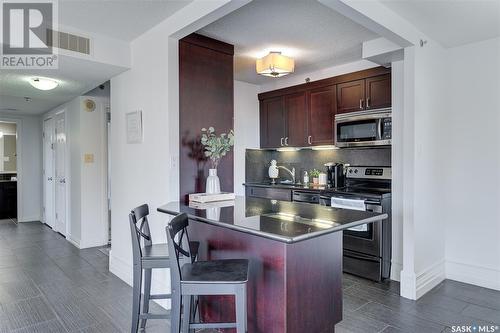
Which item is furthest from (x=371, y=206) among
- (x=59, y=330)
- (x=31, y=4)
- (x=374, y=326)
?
(x=31, y=4)

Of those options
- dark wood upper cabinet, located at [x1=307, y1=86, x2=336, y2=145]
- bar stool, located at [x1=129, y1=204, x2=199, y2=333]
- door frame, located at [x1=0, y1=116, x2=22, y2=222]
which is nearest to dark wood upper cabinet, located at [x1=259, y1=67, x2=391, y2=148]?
dark wood upper cabinet, located at [x1=307, y1=86, x2=336, y2=145]

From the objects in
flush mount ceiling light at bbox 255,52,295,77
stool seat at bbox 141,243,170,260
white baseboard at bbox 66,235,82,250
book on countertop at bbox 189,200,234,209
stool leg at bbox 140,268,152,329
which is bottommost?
white baseboard at bbox 66,235,82,250

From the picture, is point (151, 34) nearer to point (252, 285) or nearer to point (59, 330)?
point (252, 285)

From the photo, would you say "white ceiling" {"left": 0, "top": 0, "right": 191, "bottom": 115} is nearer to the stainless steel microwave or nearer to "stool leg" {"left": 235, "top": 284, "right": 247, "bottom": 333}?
"stool leg" {"left": 235, "top": 284, "right": 247, "bottom": 333}

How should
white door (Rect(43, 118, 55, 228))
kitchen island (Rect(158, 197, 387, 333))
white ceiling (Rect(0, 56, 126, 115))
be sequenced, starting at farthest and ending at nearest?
white door (Rect(43, 118, 55, 228)) → white ceiling (Rect(0, 56, 126, 115)) → kitchen island (Rect(158, 197, 387, 333))

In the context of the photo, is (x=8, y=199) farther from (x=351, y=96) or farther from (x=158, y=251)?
(x=351, y=96)

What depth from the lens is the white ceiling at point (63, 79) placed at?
319cm

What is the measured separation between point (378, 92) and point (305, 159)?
1.55 m

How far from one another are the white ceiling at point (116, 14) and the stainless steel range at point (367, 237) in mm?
2500

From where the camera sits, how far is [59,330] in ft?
8.03

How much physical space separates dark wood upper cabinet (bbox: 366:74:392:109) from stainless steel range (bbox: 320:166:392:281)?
972 millimetres

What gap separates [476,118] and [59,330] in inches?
164

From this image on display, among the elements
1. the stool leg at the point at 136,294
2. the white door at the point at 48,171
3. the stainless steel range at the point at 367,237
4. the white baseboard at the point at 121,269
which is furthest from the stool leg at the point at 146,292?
the white door at the point at 48,171

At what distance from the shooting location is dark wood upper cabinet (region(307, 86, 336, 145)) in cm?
420
